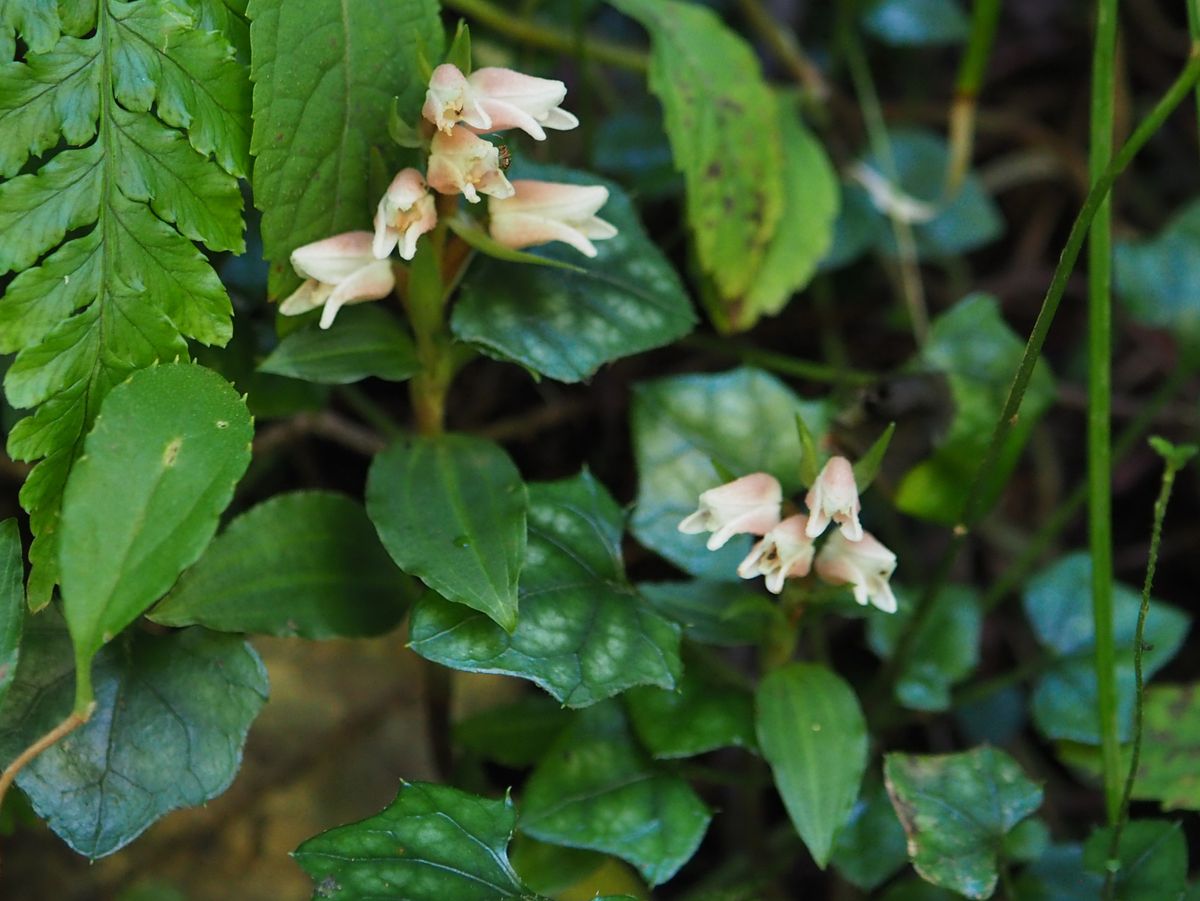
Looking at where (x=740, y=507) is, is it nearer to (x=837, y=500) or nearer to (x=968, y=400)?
(x=837, y=500)

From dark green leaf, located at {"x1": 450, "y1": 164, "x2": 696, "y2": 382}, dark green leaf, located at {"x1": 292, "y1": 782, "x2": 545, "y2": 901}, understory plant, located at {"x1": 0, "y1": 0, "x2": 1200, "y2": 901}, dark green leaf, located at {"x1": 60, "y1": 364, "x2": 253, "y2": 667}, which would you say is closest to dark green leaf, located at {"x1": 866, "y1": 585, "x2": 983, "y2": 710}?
understory plant, located at {"x1": 0, "y1": 0, "x2": 1200, "y2": 901}

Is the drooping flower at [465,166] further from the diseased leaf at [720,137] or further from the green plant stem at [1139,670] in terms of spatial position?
the green plant stem at [1139,670]

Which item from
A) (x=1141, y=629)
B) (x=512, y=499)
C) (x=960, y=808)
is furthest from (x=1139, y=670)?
(x=512, y=499)

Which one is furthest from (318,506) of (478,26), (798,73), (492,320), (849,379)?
(798,73)

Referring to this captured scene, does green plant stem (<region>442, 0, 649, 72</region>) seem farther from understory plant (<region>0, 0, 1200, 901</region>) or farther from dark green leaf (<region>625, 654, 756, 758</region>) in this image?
dark green leaf (<region>625, 654, 756, 758</region>)

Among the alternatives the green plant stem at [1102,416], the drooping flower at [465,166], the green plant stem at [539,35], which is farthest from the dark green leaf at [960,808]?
the green plant stem at [539,35]
